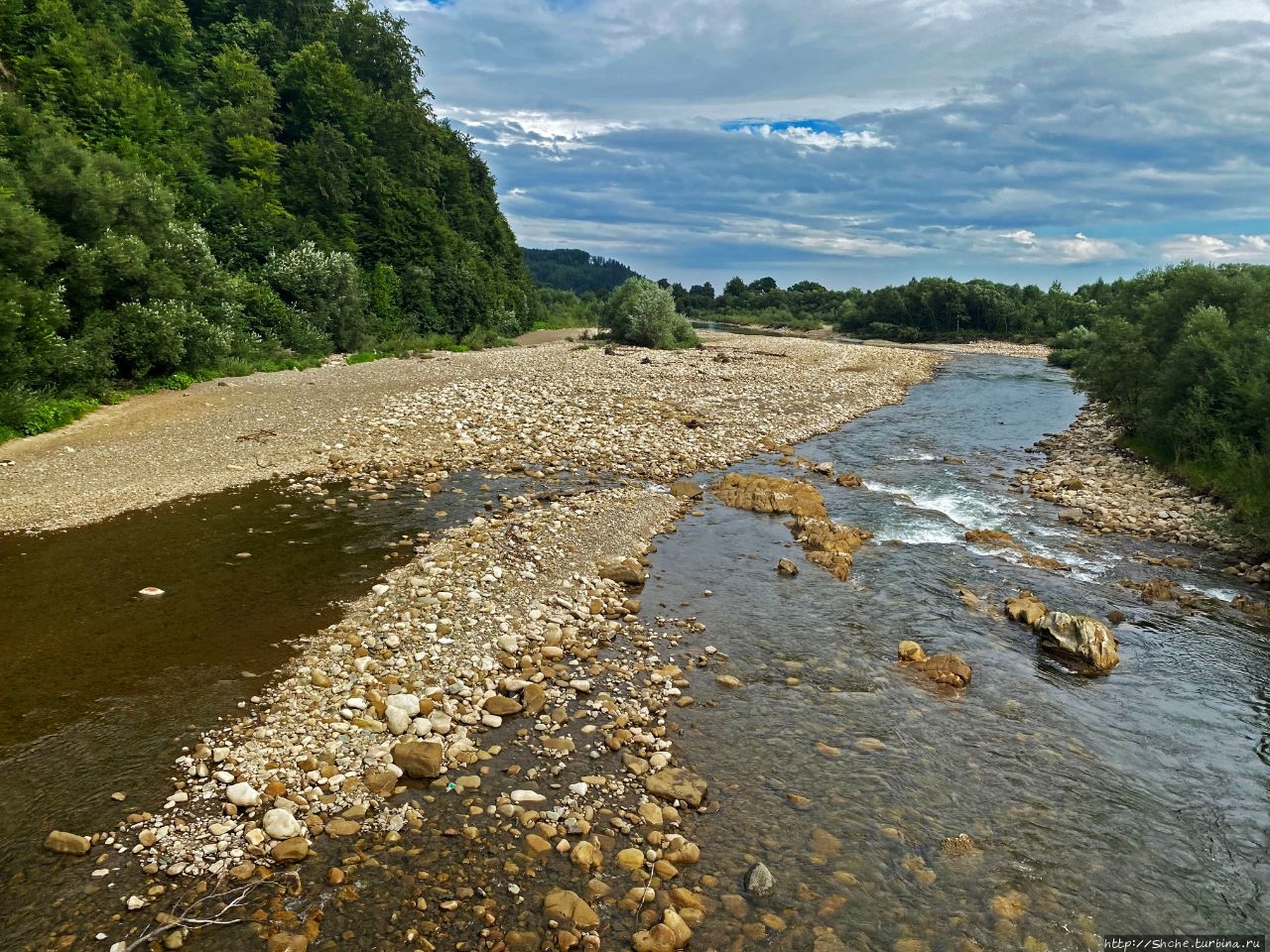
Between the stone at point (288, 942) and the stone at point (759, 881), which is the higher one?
the stone at point (759, 881)

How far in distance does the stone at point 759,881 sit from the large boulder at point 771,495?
10729mm

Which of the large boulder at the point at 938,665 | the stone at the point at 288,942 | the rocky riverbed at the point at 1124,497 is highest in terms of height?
the rocky riverbed at the point at 1124,497

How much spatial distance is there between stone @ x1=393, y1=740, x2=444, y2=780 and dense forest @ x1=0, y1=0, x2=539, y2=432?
54.5 feet

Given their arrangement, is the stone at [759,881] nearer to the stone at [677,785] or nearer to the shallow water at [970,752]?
the shallow water at [970,752]

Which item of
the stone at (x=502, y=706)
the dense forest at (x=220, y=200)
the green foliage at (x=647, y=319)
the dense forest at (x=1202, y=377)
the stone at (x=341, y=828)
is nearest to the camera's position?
the stone at (x=341, y=828)

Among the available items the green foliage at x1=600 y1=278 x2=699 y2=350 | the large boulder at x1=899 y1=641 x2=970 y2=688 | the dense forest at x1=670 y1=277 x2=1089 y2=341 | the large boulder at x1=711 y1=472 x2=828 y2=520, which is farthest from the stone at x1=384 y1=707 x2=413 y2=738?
the dense forest at x1=670 y1=277 x2=1089 y2=341

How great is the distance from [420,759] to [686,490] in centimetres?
1151

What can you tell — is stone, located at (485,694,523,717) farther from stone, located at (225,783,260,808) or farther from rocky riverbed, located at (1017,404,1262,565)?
rocky riverbed, located at (1017,404,1262,565)

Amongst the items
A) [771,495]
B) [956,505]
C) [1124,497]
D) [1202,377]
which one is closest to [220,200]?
[771,495]

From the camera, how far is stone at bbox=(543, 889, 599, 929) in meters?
5.33

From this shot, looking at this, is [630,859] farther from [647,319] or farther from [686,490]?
[647,319]

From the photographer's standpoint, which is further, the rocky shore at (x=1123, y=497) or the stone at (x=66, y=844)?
the rocky shore at (x=1123, y=497)

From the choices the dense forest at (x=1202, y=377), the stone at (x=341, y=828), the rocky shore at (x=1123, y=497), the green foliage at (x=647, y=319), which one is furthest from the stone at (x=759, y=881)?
the green foliage at (x=647, y=319)

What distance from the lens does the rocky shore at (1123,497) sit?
631 inches
